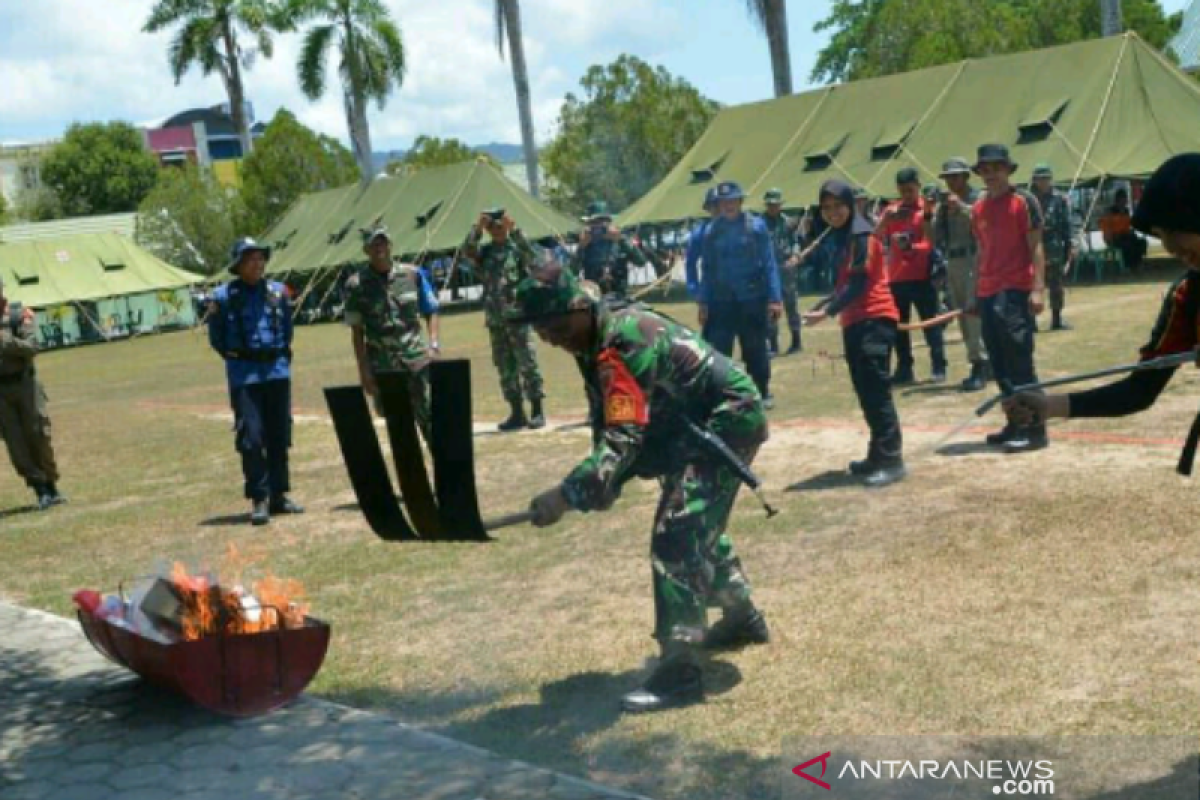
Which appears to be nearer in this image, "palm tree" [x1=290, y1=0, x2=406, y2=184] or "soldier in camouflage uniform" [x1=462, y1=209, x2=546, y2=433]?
"soldier in camouflage uniform" [x1=462, y1=209, x2=546, y2=433]

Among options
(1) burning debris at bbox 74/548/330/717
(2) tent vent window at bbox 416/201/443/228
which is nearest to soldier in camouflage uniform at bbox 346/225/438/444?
(1) burning debris at bbox 74/548/330/717

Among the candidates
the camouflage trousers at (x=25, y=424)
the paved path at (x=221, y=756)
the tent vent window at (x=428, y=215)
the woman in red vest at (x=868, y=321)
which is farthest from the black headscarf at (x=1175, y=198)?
the tent vent window at (x=428, y=215)

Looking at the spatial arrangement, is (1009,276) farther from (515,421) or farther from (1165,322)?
(515,421)

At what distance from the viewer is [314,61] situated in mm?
48250

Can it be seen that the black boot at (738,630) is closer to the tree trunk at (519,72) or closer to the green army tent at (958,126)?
the green army tent at (958,126)

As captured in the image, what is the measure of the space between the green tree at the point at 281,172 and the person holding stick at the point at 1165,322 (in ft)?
168

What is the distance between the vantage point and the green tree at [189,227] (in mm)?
55688

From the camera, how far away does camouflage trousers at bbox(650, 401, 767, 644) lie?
5.34 metres

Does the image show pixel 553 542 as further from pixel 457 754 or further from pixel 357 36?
pixel 357 36

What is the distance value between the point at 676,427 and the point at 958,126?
76.3 feet

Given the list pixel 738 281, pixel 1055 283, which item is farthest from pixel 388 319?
pixel 1055 283

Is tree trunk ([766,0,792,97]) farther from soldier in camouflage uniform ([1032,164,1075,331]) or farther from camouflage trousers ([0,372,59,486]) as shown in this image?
camouflage trousers ([0,372,59,486])

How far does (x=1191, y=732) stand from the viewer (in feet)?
14.9

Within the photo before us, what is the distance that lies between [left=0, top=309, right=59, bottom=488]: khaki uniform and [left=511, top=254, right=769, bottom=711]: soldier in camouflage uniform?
25.3ft
